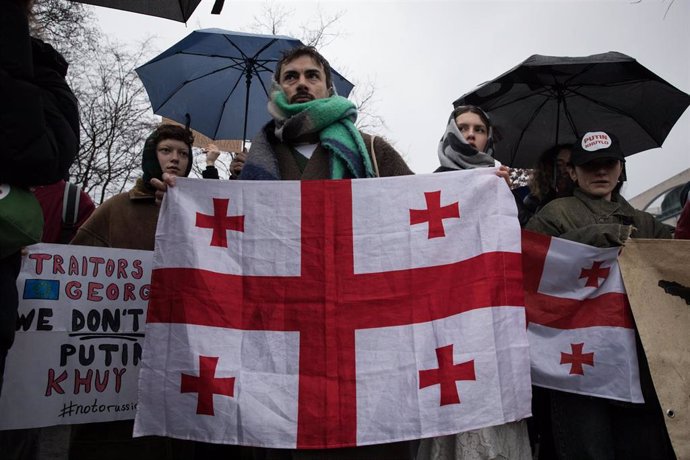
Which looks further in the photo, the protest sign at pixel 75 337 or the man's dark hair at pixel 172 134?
the man's dark hair at pixel 172 134

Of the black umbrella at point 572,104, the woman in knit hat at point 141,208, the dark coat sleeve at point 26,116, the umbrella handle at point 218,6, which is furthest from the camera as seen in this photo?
the black umbrella at point 572,104

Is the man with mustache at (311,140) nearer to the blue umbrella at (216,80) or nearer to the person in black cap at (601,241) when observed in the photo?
the person in black cap at (601,241)

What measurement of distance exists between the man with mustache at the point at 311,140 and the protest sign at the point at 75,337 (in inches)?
40.6

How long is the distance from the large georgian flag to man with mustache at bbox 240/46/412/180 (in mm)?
89

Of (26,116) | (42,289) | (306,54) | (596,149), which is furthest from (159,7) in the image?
(596,149)

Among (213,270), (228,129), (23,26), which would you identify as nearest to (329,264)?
(213,270)

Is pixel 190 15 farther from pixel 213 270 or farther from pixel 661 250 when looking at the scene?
pixel 661 250

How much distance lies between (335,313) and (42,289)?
5.12ft

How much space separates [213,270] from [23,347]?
1.10 meters

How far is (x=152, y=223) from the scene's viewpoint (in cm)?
344

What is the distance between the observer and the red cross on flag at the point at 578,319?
287 cm

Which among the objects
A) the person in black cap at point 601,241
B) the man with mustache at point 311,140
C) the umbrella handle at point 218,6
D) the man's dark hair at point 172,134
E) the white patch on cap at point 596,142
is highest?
the umbrella handle at point 218,6

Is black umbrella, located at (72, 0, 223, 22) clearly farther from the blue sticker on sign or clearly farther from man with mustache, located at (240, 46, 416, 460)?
the blue sticker on sign

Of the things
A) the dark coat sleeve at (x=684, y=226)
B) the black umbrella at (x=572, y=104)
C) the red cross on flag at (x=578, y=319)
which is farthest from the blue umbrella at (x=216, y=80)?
the dark coat sleeve at (x=684, y=226)
